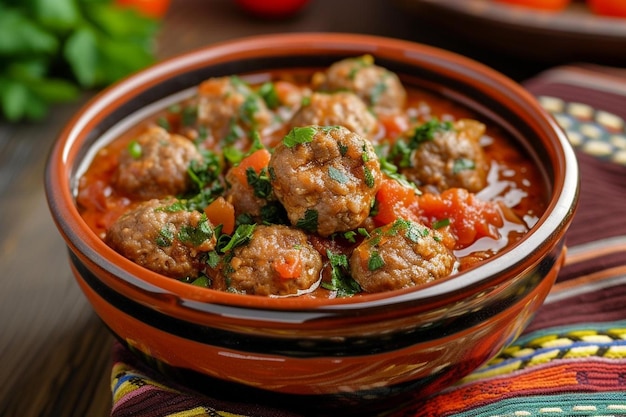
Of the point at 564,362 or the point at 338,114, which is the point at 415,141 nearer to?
the point at 338,114

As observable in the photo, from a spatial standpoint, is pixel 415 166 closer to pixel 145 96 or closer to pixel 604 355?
pixel 604 355

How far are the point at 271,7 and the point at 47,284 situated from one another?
11.4ft

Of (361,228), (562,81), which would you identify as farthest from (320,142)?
(562,81)

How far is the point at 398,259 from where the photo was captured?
2822mm

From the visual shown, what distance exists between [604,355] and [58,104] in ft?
13.8

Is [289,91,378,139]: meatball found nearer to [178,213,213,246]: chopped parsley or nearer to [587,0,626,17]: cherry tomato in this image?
[178,213,213,246]: chopped parsley

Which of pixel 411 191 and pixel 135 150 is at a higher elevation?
pixel 411 191

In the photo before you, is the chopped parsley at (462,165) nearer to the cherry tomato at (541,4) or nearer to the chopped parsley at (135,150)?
the chopped parsley at (135,150)

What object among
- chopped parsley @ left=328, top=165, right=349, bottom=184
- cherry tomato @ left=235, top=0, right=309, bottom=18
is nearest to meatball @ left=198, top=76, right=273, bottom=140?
chopped parsley @ left=328, top=165, right=349, bottom=184

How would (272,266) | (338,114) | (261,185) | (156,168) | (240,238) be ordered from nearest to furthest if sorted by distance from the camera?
1. (272,266)
2. (240,238)
3. (261,185)
4. (156,168)
5. (338,114)

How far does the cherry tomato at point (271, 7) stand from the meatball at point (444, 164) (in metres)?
3.50

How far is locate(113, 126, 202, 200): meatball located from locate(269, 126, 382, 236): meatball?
696 mm

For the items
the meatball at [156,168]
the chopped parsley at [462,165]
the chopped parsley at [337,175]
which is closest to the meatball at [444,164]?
the chopped parsley at [462,165]

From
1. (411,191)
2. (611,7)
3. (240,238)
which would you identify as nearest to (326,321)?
(240,238)
